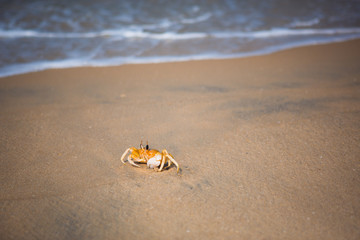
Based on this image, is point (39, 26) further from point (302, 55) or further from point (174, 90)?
point (302, 55)

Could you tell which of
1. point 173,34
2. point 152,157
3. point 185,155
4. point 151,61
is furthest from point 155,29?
point 152,157

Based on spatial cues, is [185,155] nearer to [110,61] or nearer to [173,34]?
[110,61]

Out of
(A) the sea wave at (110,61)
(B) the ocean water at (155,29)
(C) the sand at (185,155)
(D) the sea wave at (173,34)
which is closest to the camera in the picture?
(C) the sand at (185,155)

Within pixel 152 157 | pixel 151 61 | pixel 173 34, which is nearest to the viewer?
pixel 152 157

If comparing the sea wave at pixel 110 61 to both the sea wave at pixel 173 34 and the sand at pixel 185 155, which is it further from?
the sea wave at pixel 173 34

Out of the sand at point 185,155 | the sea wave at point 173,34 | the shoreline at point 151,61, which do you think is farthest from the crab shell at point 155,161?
the sea wave at point 173,34

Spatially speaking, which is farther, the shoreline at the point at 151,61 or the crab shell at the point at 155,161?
the shoreline at the point at 151,61

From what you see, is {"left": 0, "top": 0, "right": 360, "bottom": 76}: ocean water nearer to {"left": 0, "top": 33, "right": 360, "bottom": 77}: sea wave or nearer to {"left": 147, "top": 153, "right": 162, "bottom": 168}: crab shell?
{"left": 0, "top": 33, "right": 360, "bottom": 77}: sea wave
